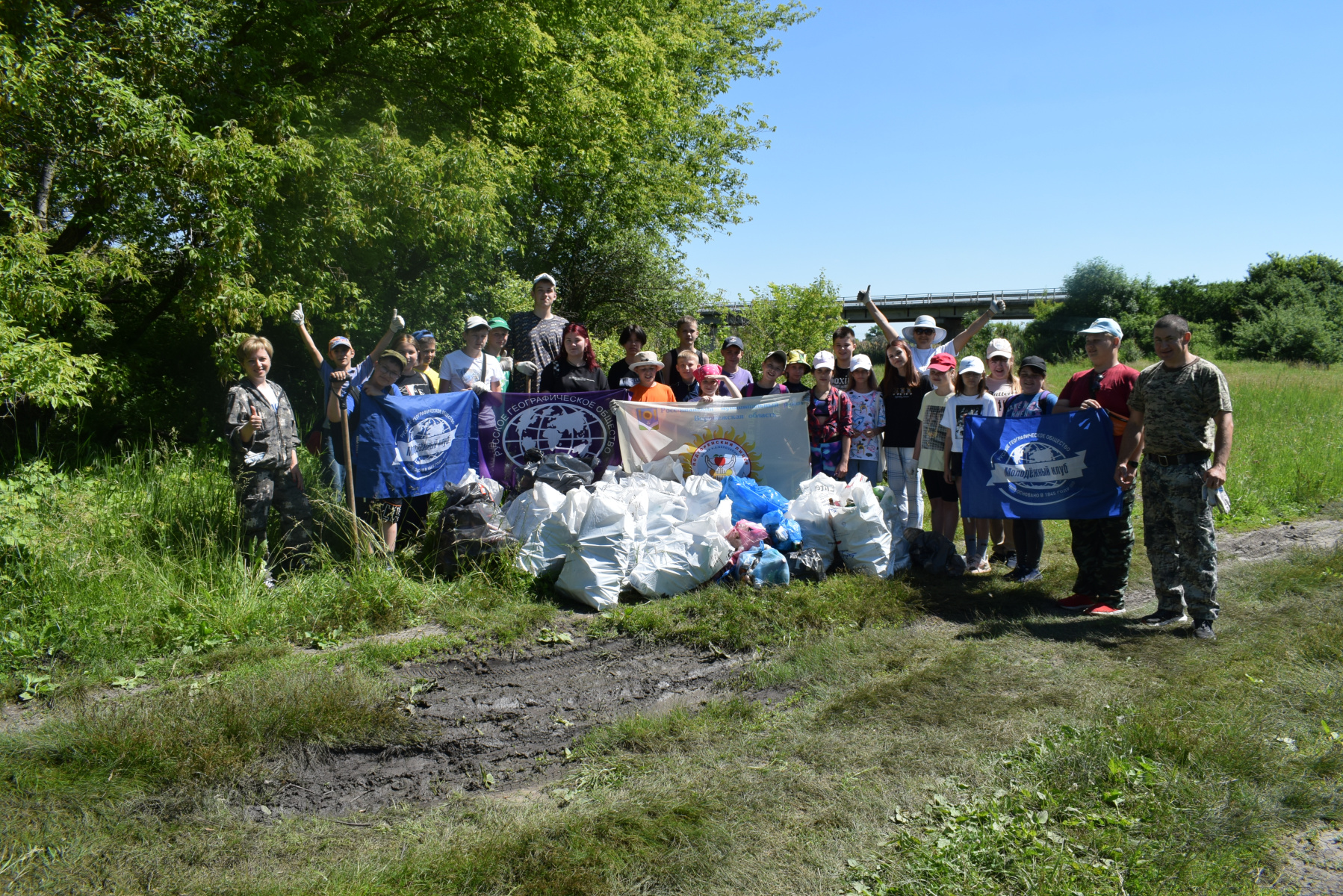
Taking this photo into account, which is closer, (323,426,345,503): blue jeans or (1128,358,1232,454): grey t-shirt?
(1128,358,1232,454): grey t-shirt

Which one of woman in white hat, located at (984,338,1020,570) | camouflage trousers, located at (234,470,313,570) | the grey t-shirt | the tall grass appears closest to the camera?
the tall grass

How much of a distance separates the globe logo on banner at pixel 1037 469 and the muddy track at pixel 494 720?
112 inches

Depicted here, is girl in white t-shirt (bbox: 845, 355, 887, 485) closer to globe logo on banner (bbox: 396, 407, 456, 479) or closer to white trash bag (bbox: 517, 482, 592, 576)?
white trash bag (bbox: 517, 482, 592, 576)

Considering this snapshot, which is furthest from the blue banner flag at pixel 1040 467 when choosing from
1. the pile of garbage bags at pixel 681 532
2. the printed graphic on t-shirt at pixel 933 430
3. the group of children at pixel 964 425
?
the pile of garbage bags at pixel 681 532

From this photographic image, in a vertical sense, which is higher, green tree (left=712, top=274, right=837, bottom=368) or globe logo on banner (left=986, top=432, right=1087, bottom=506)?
green tree (left=712, top=274, right=837, bottom=368)

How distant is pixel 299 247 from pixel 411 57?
4756 millimetres

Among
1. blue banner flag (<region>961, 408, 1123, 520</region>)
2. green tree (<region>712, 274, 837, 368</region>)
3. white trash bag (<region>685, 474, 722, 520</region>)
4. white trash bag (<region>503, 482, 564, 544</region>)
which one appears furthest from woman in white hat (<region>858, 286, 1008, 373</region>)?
green tree (<region>712, 274, 837, 368</region>)

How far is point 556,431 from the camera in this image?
8.05 metres

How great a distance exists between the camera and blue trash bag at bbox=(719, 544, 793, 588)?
662 centimetres

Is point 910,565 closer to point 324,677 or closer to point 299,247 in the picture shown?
point 324,677

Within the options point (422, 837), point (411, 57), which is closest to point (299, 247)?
point (411, 57)

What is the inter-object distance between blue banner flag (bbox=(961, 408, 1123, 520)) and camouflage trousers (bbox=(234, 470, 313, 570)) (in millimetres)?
5335

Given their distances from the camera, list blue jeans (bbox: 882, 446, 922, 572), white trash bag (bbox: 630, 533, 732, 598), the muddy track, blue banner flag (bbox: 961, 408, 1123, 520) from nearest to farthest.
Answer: the muddy track → white trash bag (bbox: 630, 533, 732, 598) → blue banner flag (bbox: 961, 408, 1123, 520) → blue jeans (bbox: 882, 446, 922, 572)

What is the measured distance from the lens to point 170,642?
17.5 feet
